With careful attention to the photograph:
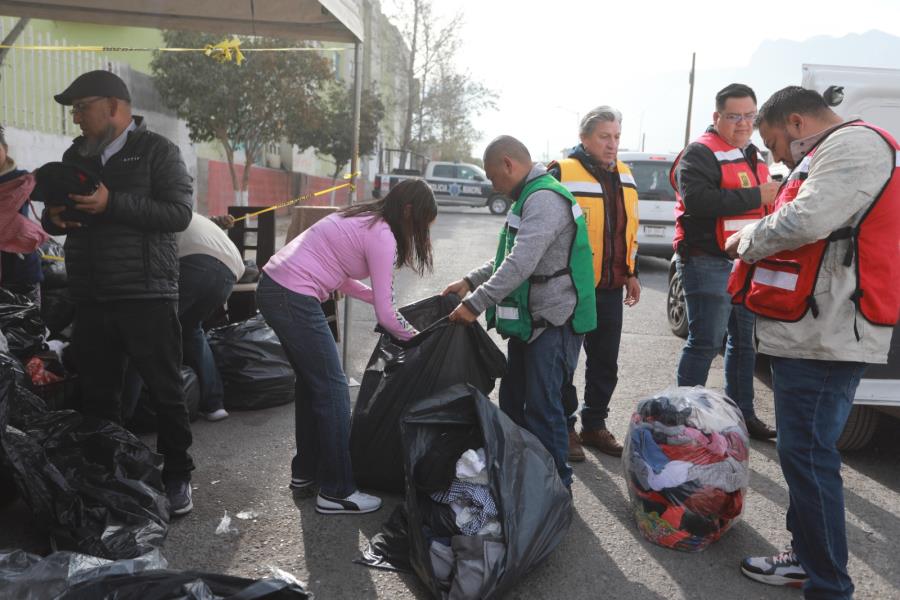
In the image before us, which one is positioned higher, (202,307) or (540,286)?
(540,286)

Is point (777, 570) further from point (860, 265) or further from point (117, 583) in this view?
point (117, 583)

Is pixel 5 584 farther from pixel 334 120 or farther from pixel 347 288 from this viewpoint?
pixel 334 120

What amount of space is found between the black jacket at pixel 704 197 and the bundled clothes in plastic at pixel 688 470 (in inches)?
41.4

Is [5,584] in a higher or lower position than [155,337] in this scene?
lower

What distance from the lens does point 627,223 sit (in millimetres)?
3969

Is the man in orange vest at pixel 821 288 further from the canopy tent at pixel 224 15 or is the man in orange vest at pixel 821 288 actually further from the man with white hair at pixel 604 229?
the canopy tent at pixel 224 15

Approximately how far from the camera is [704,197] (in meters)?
3.78

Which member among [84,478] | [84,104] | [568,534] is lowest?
[568,534]

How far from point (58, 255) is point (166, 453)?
3219 mm

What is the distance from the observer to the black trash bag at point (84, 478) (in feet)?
9.10

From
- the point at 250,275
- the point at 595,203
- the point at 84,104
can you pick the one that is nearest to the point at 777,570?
the point at 595,203

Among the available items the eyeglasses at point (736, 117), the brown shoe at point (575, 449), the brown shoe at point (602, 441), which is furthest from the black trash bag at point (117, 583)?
the eyeglasses at point (736, 117)

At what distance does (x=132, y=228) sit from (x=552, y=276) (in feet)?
5.74

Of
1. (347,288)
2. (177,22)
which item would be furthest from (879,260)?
(177,22)
